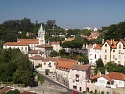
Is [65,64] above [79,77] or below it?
above

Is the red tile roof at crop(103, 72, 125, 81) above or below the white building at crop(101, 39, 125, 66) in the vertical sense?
below

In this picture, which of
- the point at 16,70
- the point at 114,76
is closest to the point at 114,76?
the point at 114,76

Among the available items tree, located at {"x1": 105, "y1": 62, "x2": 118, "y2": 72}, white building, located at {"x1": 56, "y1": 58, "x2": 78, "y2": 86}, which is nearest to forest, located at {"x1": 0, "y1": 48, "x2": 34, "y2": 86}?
white building, located at {"x1": 56, "y1": 58, "x2": 78, "y2": 86}

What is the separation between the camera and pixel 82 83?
42750 mm

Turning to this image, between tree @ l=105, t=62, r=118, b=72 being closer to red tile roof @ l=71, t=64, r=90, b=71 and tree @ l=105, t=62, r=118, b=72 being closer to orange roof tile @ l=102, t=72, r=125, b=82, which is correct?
orange roof tile @ l=102, t=72, r=125, b=82

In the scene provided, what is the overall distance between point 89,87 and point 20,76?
1205 centimetres

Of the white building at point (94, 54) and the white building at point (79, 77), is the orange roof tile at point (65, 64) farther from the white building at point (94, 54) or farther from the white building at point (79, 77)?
the white building at point (94, 54)

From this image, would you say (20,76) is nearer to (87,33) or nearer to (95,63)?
(95,63)

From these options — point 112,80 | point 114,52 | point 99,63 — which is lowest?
point 112,80

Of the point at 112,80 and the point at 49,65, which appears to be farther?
the point at 49,65

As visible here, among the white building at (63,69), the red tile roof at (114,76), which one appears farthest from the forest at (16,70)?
the red tile roof at (114,76)

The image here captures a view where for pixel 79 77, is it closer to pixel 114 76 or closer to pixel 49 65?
pixel 114 76

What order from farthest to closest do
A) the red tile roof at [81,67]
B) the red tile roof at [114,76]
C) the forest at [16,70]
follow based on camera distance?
1. the forest at [16,70]
2. the red tile roof at [81,67]
3. the red tile roof at [114,76]

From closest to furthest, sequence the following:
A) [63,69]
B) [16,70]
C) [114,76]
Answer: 1. [114,76]
2. [16,70]
3. [63,69]
